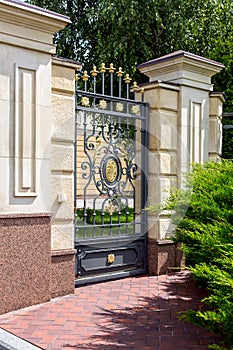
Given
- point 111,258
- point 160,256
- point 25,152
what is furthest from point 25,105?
point 160,256

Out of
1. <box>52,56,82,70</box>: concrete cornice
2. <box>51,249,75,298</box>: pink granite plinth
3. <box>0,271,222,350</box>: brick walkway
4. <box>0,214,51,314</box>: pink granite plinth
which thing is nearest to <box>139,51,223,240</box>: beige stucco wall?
<box>0,271,222,350</box>: brick walkway

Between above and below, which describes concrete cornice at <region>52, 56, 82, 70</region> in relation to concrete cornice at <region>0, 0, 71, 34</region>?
below

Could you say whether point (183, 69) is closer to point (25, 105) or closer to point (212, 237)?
point (25, 105)

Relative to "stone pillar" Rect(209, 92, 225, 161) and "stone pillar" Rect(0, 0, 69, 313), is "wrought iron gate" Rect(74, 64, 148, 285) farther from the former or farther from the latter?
"stone pillar" Rect(209, 92, 225, 161)

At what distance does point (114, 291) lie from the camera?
5.47 m

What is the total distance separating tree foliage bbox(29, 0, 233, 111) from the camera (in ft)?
38.8

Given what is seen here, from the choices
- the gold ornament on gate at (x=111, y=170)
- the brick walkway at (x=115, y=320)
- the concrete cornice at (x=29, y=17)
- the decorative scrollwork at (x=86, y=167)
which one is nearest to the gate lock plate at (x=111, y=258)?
the brick walkway at (x=115, y=320)

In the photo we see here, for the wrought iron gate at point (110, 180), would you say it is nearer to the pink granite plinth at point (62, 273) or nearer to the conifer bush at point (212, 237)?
the pink granite plinth at point (62, 273)

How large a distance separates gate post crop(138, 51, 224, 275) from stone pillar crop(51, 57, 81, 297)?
154cm

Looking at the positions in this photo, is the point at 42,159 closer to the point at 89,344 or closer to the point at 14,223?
the point at 14,223

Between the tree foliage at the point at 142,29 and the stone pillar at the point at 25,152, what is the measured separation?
23.3 ft

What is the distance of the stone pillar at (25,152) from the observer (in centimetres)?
455

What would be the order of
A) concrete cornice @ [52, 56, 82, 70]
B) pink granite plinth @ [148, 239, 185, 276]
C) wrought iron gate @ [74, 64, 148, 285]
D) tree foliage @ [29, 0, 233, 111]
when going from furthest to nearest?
tree foliage @ [29, 0, 233, 111] < pink granite plinth @ [148, 239, 185, 276] < wrought iron gate @ [74, 64, 148, 285] < concrete cornice @ [52, 56, 82, 70]

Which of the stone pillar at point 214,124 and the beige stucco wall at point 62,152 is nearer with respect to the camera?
the beige stucco wall at point 62,152
